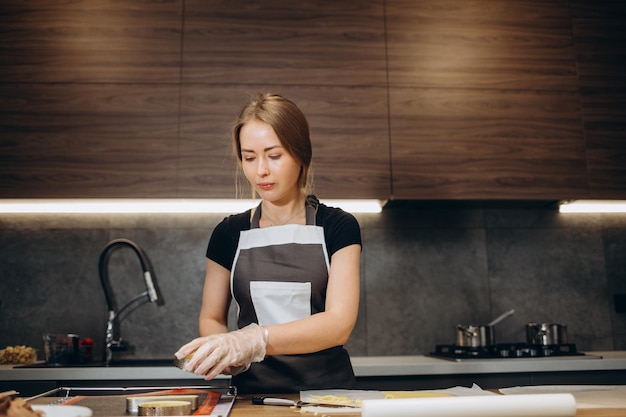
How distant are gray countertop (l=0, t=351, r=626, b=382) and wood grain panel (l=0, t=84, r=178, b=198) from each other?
0.72 m

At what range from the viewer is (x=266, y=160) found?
57.8 inches

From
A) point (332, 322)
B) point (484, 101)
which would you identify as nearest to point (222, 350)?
point (332, 322)

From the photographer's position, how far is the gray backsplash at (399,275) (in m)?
2.46

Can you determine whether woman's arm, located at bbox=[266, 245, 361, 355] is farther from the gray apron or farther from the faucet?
the faucet

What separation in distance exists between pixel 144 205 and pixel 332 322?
1.42m

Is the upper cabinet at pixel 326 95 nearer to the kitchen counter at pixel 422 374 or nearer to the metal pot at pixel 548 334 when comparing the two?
the metal pot at pixel 548 334

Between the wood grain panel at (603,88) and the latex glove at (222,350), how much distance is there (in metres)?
1.93

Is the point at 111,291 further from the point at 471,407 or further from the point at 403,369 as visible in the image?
the point at 471,407

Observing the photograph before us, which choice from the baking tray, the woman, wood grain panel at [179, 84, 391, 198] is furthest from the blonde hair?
wood grain panel at [179, 84, 391, 198]

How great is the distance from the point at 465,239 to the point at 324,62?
110 centimetres

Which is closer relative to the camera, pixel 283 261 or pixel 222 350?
pixel 222 350

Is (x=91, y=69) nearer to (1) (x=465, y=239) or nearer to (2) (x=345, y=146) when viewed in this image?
(2) (x=345, y=146)

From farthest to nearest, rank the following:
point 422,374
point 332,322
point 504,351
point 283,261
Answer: point 504,351
point 422,374
point 283,261
point 332,322

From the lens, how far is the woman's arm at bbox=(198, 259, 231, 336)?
1488mm
